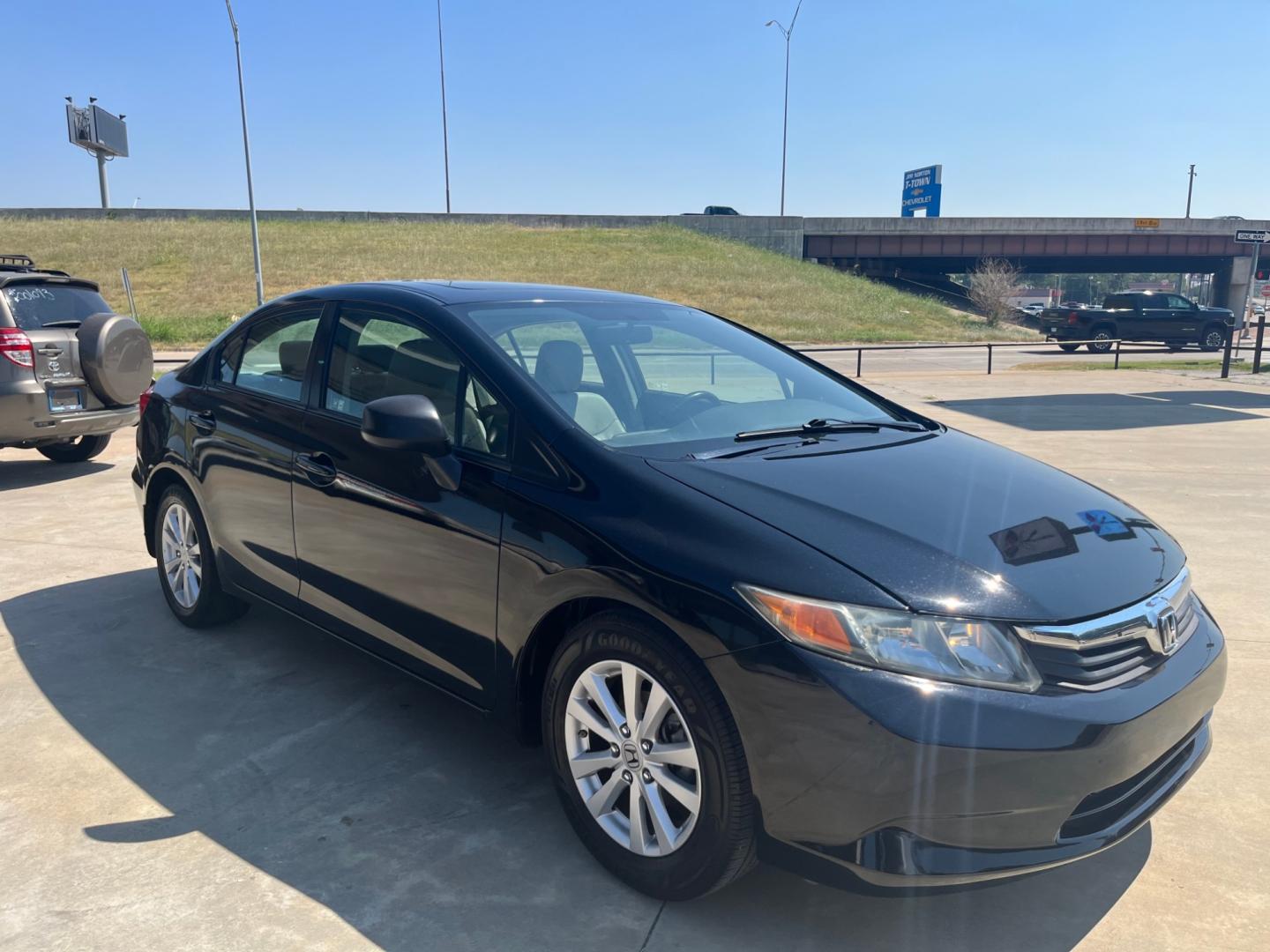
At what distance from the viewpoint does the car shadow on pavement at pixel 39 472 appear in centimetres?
796

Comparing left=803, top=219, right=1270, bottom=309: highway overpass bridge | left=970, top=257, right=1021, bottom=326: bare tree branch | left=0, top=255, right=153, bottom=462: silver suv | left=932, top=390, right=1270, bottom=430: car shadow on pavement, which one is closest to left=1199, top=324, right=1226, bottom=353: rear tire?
left=970, top=257, right=1021, bottom=326: bare tree branch

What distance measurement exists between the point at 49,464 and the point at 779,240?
52219 millimetres

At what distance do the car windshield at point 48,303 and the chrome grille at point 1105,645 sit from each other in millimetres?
7659

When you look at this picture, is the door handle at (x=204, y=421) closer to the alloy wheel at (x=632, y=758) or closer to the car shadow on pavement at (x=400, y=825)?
the car shadow on pavement at (x=400, y=825)

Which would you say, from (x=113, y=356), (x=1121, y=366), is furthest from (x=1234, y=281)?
(x=113, y=356)

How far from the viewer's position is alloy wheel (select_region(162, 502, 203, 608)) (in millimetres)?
4512

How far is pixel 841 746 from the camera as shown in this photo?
2156 mm

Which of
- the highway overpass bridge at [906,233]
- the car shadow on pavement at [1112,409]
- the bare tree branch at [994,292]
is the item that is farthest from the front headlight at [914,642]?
the highway overpass bridge at [906,233]

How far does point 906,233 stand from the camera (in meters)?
56.2

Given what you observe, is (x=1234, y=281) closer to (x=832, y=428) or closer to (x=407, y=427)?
(x=832, y=428)

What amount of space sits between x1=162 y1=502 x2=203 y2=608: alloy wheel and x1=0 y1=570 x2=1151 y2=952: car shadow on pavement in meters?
0.29

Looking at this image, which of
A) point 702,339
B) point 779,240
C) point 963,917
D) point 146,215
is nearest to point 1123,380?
point 702,339

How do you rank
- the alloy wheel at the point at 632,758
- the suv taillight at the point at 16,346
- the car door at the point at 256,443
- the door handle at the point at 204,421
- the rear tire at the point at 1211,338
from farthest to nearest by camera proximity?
the rear tire at the point at 1211,338 → the suv taillight at the point at 16,346 → the door handle at the point at 204,421 → the car door at the point at 256,443 → the alloy wheel at the point at 632,758

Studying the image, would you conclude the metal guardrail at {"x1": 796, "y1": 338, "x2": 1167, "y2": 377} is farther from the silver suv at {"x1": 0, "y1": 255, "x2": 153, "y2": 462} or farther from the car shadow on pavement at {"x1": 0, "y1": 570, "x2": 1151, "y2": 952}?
the car shadow on pavement at {"x1": 0, "y1": 570, "x2": 1151, "y2": 952}
